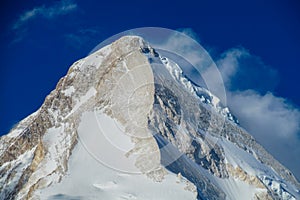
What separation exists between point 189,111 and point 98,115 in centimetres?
3960

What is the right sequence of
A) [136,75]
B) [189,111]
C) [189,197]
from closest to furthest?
1. [189,197]
2. [136,75]
3. [189,111]

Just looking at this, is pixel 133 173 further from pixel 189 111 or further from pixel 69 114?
pixel 189 111

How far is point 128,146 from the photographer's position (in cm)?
11744

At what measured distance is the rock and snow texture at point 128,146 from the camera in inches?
4481

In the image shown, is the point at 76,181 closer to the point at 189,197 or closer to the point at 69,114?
the point at 189,197

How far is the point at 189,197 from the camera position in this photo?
360 ft

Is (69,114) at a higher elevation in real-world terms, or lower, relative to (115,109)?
higher

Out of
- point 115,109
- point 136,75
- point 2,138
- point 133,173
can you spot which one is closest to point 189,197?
point 133,173

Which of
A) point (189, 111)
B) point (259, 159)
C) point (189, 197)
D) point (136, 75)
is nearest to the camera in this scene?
point (189, 197)

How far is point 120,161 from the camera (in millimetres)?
118000

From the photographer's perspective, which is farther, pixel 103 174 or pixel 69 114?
pixel 69 114

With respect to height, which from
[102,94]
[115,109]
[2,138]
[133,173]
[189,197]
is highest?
[2,138]

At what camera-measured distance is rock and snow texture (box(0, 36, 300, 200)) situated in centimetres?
11381

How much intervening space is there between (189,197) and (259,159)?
79.3m
